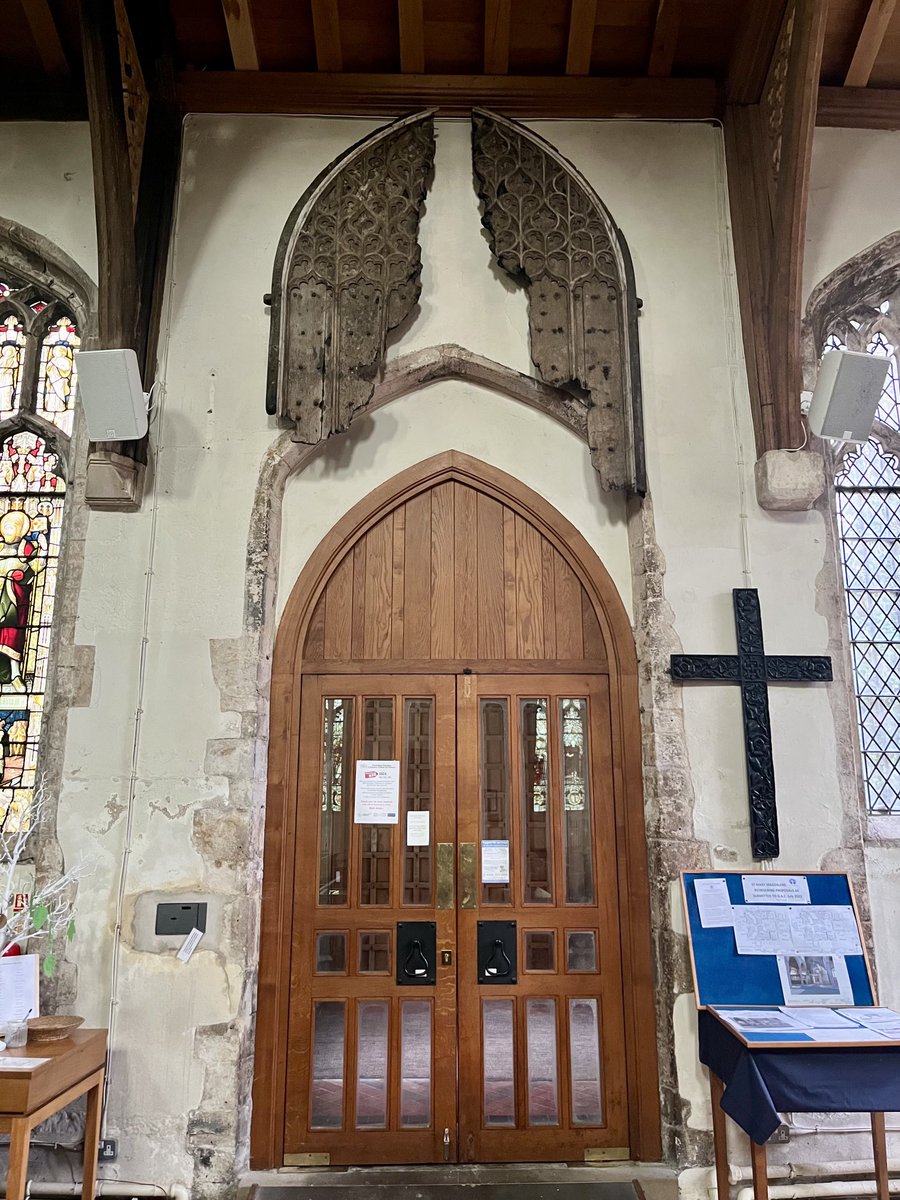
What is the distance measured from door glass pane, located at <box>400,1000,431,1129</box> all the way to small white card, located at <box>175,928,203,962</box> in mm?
878

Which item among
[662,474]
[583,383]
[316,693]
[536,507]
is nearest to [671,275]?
[583,383]

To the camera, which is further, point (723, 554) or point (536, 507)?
point (536, 507)

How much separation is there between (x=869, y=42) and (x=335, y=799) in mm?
4281

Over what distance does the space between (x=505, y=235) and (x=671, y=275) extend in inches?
32.0

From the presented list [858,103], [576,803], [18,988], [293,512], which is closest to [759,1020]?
[576,803]

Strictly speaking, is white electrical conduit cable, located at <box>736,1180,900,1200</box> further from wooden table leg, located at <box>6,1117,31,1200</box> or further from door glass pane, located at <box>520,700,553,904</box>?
wooden table leg, located at <box>6,1117,31,1200</box>

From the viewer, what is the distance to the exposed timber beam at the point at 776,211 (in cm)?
368

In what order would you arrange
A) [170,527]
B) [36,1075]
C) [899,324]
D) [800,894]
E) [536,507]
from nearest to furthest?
[36,1075] → [800,894] → [170,527] → [536,507] → [899,324]

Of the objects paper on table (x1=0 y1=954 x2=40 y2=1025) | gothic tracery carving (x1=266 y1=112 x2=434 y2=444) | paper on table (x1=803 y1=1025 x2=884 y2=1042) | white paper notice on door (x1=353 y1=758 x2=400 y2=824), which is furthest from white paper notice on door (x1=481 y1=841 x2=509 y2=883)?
gothic tracery carving (x1=266 y1=112 x2=434 y2=444)

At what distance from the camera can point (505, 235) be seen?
13.7ft

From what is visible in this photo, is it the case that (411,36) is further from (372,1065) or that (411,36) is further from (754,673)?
(372,1065)

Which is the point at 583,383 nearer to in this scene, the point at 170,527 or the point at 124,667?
the point at 170,527

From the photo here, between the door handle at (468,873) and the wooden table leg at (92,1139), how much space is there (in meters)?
1.50

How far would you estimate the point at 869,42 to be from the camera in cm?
420
